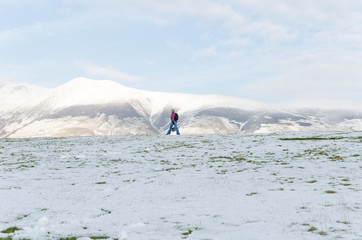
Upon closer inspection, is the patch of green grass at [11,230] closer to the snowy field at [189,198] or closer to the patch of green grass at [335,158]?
the snowy field at [189,198]

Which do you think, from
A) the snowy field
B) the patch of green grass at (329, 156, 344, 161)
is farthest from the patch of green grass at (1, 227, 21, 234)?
the patch of green grass at (329, 156, 344, 161)

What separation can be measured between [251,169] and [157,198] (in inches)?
275

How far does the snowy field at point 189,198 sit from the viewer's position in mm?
9055

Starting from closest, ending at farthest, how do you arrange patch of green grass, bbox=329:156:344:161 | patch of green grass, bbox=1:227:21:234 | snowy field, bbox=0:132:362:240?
1. snowy field, bbox=0:132:362:240
2. patch of green grass, bbox=1:227:21:234
3. patch of green grass, bbox=329:156:344:161

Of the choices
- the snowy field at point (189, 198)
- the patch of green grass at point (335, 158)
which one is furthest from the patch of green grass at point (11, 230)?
the patch of green grass at point (335, 158)

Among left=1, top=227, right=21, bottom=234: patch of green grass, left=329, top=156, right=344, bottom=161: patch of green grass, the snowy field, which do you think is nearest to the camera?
the snowy field

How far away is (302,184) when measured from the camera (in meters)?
13.8

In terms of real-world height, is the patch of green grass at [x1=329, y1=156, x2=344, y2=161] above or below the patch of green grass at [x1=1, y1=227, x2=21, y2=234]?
above

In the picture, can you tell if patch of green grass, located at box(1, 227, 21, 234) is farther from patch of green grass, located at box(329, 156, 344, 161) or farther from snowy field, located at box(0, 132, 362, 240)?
patch of green grass, located at box(329, 156, 344, 161)

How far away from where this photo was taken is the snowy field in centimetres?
905

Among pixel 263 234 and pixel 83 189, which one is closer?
pixel 263 234

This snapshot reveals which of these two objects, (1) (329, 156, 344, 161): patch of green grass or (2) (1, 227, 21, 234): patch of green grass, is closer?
(2) (1, 227, 21, 234): patch of green grass

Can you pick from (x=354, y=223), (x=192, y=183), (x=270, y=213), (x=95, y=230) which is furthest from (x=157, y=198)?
(x=354, y=223)

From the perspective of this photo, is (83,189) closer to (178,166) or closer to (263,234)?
(178,166)
